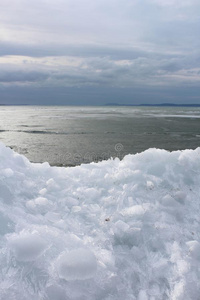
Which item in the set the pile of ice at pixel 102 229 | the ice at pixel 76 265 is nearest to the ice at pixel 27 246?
the pile of ice at pixel 102 229

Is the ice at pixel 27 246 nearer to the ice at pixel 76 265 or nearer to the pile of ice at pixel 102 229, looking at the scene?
the pile of ice at pixel 102 229

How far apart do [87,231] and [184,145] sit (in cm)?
1701

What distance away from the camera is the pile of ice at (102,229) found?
13.6 ft

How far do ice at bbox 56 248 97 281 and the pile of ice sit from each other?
0.01 meters

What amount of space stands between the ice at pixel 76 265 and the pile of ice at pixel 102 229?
1 cm

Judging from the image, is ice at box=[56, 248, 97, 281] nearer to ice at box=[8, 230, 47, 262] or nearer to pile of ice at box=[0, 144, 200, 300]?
pile of ice at box=[0, 144, 200, 300]

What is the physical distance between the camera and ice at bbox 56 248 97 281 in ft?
13.5

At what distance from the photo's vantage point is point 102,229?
17.2 feet

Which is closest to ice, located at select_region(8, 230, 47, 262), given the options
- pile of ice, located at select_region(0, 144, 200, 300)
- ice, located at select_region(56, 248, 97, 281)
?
pile of ice, located at select_region(0, 144, 200, 300)

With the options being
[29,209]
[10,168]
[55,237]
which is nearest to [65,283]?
[55,237]

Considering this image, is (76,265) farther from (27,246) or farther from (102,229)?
(102,229)

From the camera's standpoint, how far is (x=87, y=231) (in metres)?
5.21

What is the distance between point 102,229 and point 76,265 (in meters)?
1.16

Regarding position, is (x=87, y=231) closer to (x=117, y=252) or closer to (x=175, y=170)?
(x=117, y=252)
